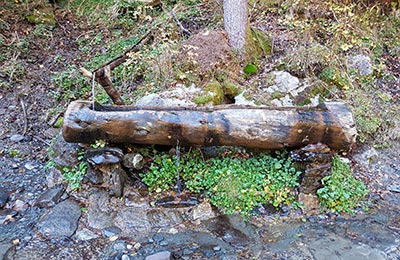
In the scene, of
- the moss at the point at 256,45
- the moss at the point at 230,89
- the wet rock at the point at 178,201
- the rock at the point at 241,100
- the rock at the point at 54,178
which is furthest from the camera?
the moss at the point at 256,45

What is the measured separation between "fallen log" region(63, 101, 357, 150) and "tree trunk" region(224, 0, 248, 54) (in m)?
2.09

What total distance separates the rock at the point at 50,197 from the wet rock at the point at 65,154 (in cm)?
28

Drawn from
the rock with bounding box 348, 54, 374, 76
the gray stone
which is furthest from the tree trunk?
the gray stone

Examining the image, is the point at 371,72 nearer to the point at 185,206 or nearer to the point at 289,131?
the point at 289,131

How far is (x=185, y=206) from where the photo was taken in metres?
3.70

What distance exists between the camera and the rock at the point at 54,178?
404cm

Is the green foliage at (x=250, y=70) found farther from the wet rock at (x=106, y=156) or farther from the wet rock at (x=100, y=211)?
the wet rock at (x=100, y=211)

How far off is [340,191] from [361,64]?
2.60 m

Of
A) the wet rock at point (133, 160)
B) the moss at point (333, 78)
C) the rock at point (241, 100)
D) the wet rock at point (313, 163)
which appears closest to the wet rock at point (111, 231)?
the wet rock at point (133, 160)

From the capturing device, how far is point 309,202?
3670mm

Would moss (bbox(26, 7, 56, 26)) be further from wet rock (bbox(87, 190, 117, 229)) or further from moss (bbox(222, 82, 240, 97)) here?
wet rock (bbox(87, 190, 117, 229))

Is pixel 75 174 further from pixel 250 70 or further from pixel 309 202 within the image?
pixel 250 70

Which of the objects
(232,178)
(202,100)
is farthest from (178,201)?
(202,100)

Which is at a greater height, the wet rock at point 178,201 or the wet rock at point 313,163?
the wet rock at point 313,163
